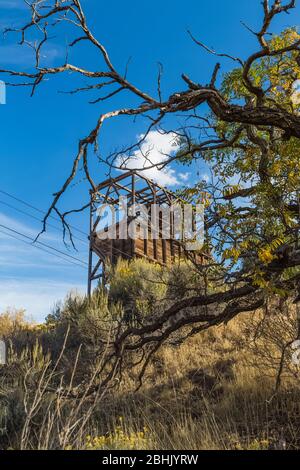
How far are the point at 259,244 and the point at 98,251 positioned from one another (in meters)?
13.9

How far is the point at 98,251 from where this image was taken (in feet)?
65.6

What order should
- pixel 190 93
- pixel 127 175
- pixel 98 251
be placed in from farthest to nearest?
pixel 98 251, pixel 127 175, pixel 190 93

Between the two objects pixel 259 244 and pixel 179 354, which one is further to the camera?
pixel 179 354

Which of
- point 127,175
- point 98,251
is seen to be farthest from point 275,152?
point 98,251

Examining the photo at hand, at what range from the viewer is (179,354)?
490 inches

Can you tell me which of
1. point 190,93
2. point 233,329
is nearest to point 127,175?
point 233,329
